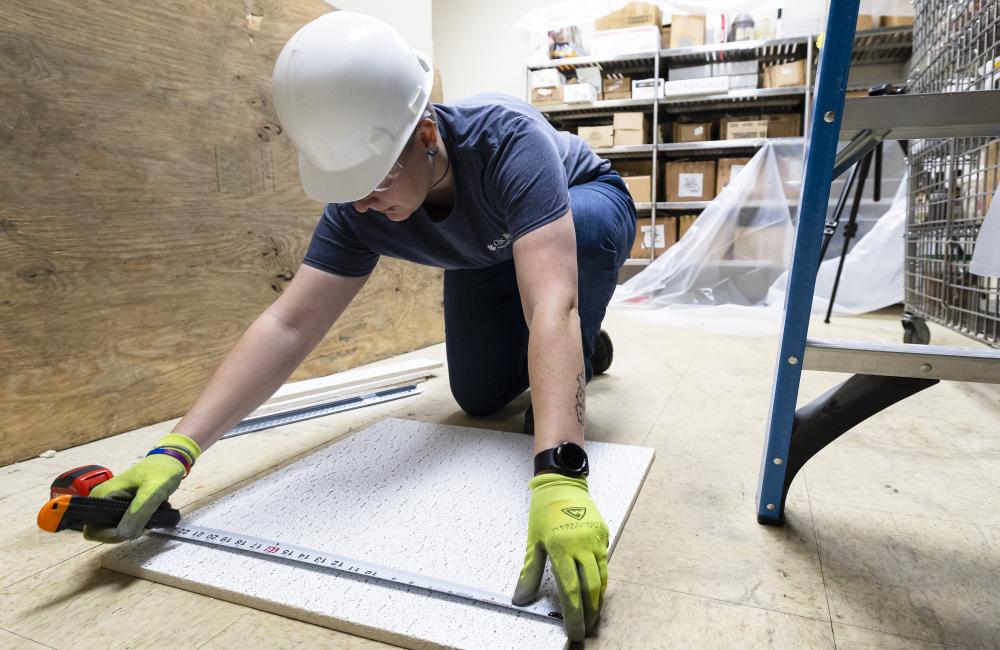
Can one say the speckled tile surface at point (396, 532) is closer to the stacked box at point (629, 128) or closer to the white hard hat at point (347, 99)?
the white hard hat at point (347, 99)

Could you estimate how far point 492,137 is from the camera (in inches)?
39.8

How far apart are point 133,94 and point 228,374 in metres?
0.83

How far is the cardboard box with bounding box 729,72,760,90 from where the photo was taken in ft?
13.0

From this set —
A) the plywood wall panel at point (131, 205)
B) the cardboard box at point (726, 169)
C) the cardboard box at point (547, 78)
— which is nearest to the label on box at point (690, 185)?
the cardboard box at point (726, 169)

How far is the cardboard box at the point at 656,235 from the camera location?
13.8 ft

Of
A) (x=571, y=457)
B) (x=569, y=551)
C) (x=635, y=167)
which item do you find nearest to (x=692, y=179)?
(x=635, y=167)

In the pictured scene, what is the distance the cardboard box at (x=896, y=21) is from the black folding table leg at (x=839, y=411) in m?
3.87

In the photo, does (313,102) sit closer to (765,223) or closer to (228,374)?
(228,374)

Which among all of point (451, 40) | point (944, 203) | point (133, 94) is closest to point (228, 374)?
point (133, 94)

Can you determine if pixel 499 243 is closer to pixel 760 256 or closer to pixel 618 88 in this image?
pixel 760 256

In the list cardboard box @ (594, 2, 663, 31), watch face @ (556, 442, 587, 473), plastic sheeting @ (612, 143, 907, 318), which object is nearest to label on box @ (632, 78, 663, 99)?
cardboard box @ (594, 2, 663, 31)

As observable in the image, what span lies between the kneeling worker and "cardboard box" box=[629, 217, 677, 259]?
3089mm

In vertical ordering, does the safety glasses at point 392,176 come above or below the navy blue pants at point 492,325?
above

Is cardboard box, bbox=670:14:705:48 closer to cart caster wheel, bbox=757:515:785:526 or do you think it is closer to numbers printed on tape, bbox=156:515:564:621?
cart caster wheel, bbox=757:515:785:526
